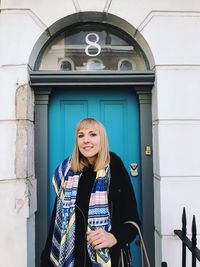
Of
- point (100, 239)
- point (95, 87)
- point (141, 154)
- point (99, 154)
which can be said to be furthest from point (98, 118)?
point (100, 239)

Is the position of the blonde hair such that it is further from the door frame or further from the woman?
the door frame

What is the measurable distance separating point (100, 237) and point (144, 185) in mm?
1646

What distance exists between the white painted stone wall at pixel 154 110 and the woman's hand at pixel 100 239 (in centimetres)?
138

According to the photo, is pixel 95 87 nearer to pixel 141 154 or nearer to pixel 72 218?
pixel 141 154

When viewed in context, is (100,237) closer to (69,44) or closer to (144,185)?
(144,185)

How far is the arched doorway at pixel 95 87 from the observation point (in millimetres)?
3650

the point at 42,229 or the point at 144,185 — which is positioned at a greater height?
the point at 144,185

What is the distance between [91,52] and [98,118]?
2.61 ft

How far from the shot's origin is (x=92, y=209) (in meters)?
2.24

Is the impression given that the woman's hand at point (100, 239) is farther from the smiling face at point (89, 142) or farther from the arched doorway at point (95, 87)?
the arched doorway at point (95, 87)

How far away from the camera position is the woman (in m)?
2.24

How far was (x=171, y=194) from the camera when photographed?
3.45m

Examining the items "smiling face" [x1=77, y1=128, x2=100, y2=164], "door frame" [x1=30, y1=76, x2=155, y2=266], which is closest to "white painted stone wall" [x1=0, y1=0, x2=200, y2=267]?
"door frame" [x1=30, y1=76, x2=155, y2=266]

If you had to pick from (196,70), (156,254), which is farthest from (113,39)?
(156,254)
